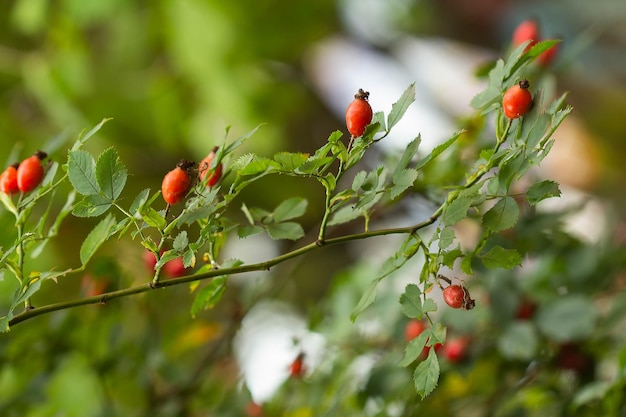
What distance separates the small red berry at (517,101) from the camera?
0.95 ft

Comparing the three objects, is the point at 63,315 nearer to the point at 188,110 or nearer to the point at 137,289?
the point at 137,289

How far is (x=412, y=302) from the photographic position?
0.99ft

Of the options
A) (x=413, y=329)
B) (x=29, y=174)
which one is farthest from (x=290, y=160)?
(x=413, y=329)

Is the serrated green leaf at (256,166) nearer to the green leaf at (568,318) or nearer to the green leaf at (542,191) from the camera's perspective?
the green leaf at (542,191)

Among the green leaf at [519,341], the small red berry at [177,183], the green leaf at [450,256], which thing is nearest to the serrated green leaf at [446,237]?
the green leaf at [450,256]

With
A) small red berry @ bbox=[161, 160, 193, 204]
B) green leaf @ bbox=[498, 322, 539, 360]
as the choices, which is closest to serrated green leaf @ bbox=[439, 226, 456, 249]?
small red berry @ bbox=[161, 160, 193, 204]

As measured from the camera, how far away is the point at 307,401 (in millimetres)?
527

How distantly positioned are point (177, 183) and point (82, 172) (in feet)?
0.13

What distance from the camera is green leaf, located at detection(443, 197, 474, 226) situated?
0.28 meters

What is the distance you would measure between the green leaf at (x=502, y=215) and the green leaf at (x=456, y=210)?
0.5 inches

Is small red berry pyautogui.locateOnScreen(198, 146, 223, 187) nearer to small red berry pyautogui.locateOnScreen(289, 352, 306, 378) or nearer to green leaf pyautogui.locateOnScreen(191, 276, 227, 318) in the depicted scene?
green leaf pyautogui.locateOnScreen(191, 276, 227, 318)

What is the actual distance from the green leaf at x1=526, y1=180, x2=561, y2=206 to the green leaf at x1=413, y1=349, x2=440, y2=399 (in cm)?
7

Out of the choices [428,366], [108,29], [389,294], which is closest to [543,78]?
[389,294]

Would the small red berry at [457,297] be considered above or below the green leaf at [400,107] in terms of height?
below
